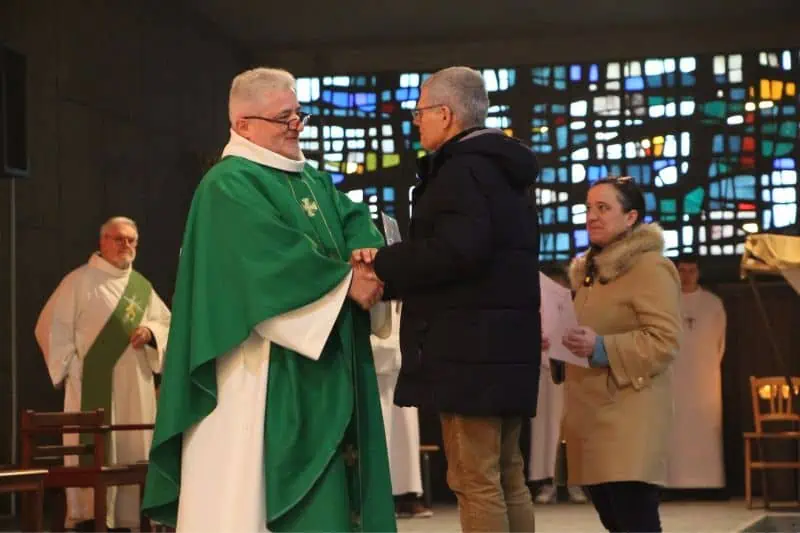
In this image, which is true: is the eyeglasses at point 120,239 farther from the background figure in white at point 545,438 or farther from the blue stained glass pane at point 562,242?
the blue stained glass pane at point 562,242

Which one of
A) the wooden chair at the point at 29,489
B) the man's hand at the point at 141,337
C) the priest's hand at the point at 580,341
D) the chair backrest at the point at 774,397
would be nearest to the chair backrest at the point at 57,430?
the wooden chair at the point at 29,489

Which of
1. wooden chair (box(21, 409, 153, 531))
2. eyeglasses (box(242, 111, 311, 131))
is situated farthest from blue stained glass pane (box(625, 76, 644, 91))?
eyeglasses (box(242, 111, 311, 131))

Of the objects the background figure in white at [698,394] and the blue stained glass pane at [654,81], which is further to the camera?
the blue stained glass pane at [654,81]

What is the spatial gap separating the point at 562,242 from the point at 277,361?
898 cm

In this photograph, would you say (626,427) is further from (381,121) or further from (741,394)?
(381,121)

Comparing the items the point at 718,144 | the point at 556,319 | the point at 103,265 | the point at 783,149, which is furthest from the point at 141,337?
the point at 783,149

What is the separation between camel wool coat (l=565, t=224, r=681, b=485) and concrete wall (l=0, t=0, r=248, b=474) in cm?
583

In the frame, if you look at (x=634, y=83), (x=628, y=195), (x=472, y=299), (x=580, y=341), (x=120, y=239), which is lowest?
(x=580, y=341)

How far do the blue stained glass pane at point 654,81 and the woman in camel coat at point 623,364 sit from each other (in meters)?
8.25

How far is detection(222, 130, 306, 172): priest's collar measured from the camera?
4371mm

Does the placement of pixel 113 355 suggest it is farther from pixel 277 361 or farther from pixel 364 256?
pixel 364 256

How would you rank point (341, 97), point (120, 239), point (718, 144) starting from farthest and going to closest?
point (341, 97) → point (718, 144) → point (120, 239)

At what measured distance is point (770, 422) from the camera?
10.9 meters

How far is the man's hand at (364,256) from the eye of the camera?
166 inches
